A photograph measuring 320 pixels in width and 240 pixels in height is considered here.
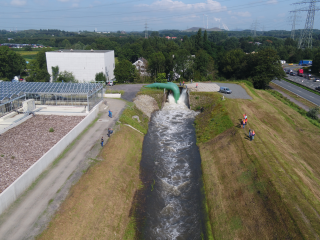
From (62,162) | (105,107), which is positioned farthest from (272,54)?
(62,162)

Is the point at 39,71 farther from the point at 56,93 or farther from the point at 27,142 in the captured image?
the point at 27,142

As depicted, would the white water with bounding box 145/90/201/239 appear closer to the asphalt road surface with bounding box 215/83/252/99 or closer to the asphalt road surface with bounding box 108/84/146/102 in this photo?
the asphalt road surface with bounding box 108/84/146/102

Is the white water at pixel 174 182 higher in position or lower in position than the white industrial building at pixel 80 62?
lower

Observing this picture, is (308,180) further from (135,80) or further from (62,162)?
(135,80)

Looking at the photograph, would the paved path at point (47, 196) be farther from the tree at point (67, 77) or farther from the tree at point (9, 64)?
the tree at point (9, 64)

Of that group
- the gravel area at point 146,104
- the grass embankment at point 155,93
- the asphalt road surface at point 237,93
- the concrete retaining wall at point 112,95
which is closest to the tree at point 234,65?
the asphalt road surface at point 237,93

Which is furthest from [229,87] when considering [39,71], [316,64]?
[39,71]
